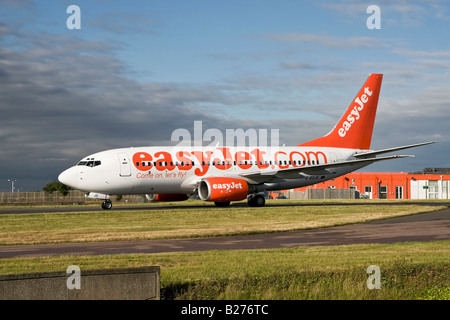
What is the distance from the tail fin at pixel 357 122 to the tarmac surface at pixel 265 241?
2156 centimetres

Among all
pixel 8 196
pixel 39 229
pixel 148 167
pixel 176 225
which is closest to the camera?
pixel 39 229

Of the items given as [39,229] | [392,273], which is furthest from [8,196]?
[392,273]

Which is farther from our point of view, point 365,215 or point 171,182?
point 171,182

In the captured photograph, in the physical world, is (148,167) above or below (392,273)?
above

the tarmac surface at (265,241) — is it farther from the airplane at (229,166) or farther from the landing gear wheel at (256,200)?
the landing gear wheel at (256,200)

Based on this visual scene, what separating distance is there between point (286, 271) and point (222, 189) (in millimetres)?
24468

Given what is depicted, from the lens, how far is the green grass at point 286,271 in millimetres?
11516

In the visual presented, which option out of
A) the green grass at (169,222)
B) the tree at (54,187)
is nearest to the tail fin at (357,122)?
the green grass at (169,222)

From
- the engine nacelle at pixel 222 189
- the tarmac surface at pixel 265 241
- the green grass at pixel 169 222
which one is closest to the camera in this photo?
the tarmac surface at pixel 265 241

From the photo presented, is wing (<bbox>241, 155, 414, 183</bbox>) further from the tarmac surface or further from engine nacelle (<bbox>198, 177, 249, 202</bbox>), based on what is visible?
the tarmac surface
